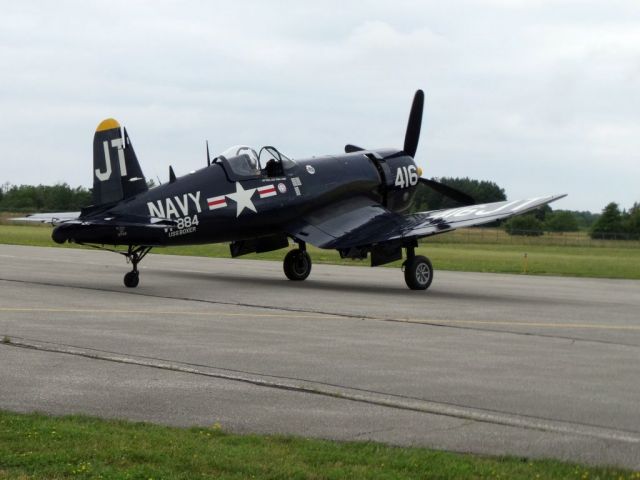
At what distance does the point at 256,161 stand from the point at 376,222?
3.12 meters

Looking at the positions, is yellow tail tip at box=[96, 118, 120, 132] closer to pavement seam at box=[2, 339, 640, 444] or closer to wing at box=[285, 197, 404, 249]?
wing at box=[285, 197, 404, 249]

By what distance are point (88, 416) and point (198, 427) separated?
922 mm

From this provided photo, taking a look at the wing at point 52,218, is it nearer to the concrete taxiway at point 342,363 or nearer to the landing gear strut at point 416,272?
the concrete taxiway at point 342,363

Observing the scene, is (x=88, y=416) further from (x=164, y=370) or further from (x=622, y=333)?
(x=622, y=333)

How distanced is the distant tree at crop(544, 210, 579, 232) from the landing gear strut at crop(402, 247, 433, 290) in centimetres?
10450

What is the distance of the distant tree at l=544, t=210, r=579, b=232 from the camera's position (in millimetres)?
126188

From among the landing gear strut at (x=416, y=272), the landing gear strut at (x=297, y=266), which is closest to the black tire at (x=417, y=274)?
the landing gear strut at (x=416, y=272)

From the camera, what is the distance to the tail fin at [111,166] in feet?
64.3

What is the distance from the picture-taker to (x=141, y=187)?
19953 millimetres

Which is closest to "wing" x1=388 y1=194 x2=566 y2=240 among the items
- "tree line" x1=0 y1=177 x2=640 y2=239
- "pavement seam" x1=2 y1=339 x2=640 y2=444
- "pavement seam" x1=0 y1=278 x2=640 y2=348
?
"pavement seam" x1=0 y1=278 x2=640 y2=348

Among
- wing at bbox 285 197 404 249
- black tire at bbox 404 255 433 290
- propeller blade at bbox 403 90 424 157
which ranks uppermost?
propeller blade at bbox 403 90 424 157

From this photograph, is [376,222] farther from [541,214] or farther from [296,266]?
[541,214]

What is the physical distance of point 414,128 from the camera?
26.7 m

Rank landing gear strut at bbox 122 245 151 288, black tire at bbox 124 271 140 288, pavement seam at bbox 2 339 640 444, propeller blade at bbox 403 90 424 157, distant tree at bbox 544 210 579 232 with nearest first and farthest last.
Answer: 1. pavement seam at bbox 2 339 640 444
2. landing gear strut at bbox 122 245 151 288
3. black tire at bbox 124 271 140 288
4. propeller blade at bbox 403 90 424 157
5. distant tree at bbox 544 210 579 232
